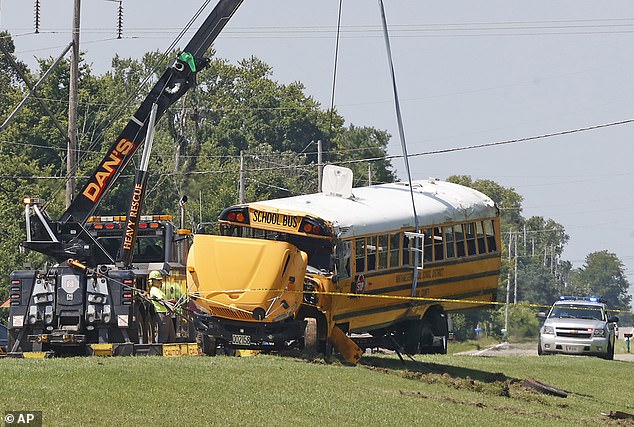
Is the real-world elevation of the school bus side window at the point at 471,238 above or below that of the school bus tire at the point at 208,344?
above

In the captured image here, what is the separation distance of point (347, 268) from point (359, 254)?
569mm

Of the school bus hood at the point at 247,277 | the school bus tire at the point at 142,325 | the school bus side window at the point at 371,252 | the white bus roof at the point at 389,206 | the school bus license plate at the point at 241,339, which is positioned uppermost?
the white bus roof at the point at 389,206

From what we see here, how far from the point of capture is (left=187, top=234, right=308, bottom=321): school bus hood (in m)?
21.0

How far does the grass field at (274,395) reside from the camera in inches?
583

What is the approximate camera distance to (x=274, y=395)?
1664cm

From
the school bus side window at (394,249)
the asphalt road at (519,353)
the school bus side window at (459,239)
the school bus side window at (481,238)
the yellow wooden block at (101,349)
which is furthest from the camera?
the asphalt road at (519,353)

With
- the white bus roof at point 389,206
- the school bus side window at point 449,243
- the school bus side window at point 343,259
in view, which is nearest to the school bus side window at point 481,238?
the white bus roof at point 389,206

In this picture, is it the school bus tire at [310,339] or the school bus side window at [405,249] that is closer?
the school bus tire at [310,339]

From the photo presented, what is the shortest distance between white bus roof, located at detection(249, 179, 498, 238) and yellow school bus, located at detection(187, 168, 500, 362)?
3 cm

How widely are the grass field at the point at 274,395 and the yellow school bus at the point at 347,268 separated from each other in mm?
875

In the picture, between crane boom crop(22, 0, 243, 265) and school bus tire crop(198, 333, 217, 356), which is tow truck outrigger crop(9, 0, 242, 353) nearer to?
crane boom crop(22, 0, 243, 265)

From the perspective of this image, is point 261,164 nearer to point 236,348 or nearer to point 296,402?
point 236,348

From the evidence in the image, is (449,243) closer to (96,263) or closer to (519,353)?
(96,263)

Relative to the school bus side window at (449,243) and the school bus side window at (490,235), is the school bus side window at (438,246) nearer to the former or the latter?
the school bus side window at (449,243)
